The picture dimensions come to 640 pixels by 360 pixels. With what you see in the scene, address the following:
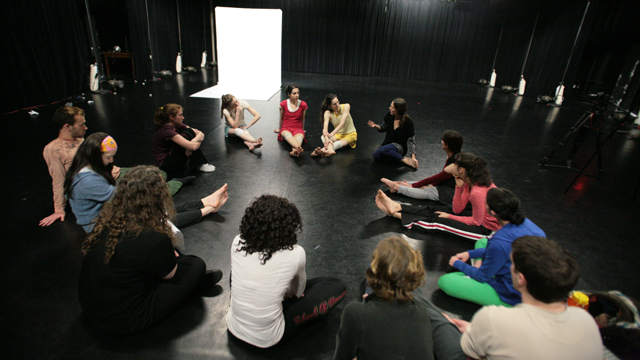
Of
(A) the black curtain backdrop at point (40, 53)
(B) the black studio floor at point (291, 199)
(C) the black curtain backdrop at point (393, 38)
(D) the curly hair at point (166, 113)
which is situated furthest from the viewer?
(C) the black curtain backdrop at point (393, 38)

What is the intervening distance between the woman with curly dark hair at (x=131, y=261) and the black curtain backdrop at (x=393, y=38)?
7.15 m

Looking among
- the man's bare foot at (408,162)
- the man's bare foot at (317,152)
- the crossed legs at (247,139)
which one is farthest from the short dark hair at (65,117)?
the man's bare foot at (408,162)

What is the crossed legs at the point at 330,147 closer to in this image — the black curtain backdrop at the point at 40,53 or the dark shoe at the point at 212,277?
the dark shoe at the point at 212,277

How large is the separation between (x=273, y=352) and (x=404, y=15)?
15.6 meters

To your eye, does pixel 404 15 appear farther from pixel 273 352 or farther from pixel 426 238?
pixel 273 352

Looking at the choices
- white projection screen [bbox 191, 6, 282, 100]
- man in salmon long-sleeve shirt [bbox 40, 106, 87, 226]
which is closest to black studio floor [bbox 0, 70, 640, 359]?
man in salmon long-sleeve shirt [bbox 40, 106, 87, 226]

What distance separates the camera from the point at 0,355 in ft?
4.82

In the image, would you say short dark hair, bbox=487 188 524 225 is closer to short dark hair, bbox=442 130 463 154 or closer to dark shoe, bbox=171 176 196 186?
short dark hair, bbox=442 130 463 154

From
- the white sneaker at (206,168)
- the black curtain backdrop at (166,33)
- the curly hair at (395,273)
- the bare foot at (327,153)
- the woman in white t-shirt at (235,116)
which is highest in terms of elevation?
the black curtain backdrop at (166,33)

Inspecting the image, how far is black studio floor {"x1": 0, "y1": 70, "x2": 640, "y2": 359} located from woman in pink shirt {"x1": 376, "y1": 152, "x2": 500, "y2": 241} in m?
0.10

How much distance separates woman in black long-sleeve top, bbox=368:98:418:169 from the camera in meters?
3.82

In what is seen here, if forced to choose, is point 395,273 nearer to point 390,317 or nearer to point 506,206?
point 390,317

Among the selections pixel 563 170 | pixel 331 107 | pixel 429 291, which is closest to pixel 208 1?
pixel 331 107

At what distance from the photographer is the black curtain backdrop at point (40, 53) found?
5336 millimetres
